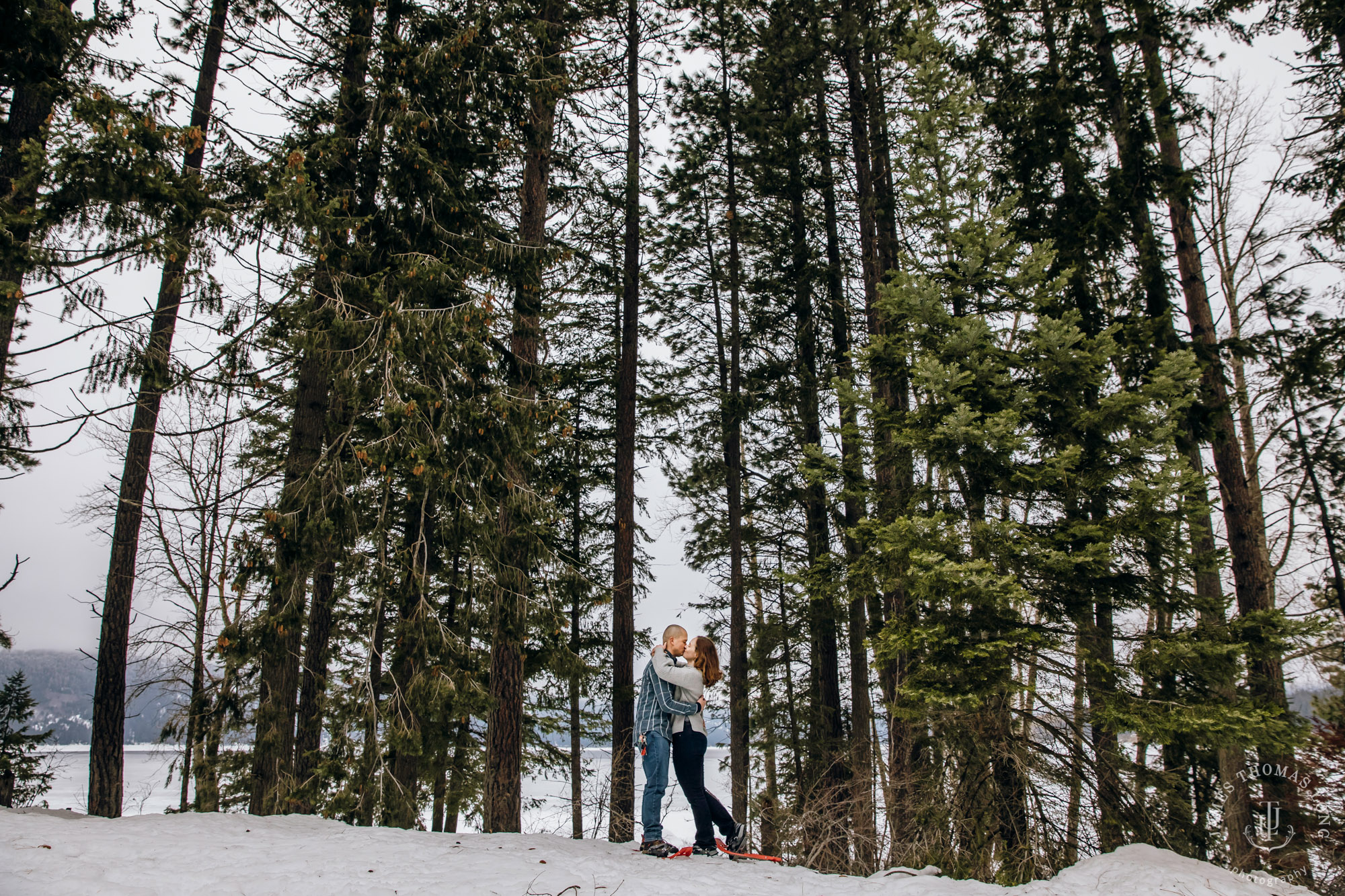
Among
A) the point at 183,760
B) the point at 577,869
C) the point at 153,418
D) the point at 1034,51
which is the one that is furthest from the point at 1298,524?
the point at 183,760

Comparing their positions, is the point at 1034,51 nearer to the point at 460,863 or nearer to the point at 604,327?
the point at 604,327

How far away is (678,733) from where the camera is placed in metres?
5.98

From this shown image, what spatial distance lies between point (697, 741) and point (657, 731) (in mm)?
350

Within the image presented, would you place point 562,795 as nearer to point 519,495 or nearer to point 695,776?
point 519,495

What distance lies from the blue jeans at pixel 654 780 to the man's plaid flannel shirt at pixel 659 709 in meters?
0.06

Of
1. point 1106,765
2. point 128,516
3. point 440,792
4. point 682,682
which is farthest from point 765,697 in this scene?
point 128,516

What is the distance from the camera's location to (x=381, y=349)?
7.97 meters

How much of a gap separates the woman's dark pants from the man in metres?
0.11

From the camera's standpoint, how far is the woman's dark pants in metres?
5.83

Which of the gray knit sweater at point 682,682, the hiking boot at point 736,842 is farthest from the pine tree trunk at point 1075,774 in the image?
the gray knit sweater at point 682,682

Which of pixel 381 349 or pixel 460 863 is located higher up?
pixel 381 349

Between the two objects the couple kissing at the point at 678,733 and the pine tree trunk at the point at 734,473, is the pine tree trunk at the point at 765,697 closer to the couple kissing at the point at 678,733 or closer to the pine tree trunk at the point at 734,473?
the pine tree trunk at the point at 734,473

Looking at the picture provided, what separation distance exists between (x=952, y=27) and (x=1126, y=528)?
894 cm

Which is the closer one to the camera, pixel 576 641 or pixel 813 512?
pixel 813 512
